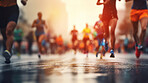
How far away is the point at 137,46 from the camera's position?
1002 centimetres

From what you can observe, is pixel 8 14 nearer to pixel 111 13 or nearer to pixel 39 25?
pixel 111 13

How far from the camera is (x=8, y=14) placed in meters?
9.61

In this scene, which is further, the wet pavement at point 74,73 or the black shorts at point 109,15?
the black shorts at point 109,15

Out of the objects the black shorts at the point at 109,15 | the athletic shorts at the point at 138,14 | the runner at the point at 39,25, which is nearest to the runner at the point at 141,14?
the athletic shorts at the point at 138,14

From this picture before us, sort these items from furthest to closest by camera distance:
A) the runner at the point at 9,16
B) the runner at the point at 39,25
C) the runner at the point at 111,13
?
the runner at the point at 39,25 → the runner at the point at 111,13 → the runner at the point at 9,16

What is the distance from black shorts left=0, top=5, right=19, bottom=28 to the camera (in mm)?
9531

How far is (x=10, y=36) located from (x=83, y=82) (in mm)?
5082

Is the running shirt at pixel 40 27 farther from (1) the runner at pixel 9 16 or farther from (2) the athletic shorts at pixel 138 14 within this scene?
(2) the athletic shorts at pixel 138 14

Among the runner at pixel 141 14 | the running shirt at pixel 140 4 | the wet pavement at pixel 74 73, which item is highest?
the running shirt at pixel 140 4

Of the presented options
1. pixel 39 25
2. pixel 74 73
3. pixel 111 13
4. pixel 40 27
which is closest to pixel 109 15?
pixel 111 13

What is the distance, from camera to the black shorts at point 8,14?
953cm

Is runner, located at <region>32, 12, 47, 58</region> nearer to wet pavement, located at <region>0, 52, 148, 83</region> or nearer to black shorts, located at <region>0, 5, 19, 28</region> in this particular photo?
black shorts, located at <region>0, 5, 19, 28</region>

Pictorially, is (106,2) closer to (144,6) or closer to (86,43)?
(144,6)

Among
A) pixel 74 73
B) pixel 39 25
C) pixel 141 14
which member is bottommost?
pixel 74 73
